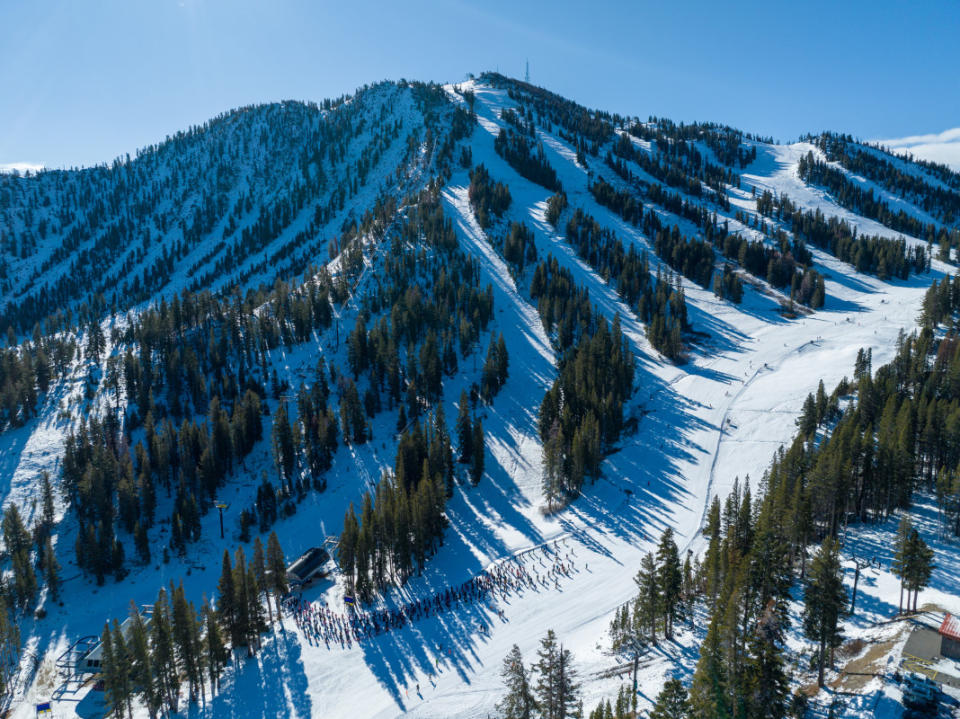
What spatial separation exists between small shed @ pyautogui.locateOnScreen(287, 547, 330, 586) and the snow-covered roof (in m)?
69.5

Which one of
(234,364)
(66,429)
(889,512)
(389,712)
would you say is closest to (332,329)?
(234,364)

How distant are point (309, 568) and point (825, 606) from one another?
6290 cm

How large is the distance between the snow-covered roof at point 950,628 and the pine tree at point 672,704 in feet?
71.2

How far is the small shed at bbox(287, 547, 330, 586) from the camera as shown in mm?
71312

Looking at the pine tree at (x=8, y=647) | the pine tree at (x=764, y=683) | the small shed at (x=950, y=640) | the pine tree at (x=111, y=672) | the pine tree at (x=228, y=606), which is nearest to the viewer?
the pine tree at (x=764, y=683)

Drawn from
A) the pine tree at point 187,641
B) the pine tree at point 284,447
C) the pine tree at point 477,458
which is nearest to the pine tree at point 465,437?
the pine tree at point 477,458

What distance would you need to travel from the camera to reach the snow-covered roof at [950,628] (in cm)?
3650

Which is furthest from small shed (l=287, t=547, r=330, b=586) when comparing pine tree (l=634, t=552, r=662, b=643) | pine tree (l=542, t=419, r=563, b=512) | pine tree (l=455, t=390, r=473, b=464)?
pine tree (l=634, t=552, r=662, b=643)

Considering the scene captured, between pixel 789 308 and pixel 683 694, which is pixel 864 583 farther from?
pixel 789 308

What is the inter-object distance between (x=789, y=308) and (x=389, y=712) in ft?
526

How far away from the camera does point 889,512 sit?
63.3 metres

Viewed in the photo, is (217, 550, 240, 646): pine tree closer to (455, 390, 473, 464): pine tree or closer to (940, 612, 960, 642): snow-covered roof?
(455, 390, 473, 464): pine tree

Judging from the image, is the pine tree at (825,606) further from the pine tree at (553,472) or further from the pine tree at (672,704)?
the pine tree at (553,472)

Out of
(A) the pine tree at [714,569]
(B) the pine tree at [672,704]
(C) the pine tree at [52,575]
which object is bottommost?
(B) the pine tree at [672,704]
